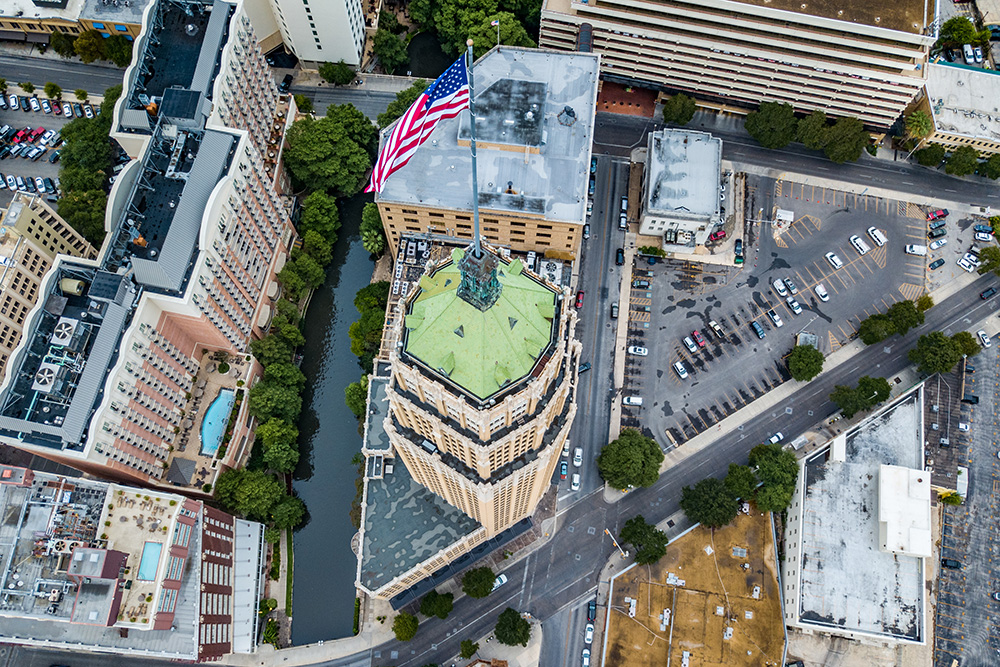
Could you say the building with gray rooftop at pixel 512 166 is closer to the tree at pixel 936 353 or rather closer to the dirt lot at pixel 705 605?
the dirt lot at pixel 705 605

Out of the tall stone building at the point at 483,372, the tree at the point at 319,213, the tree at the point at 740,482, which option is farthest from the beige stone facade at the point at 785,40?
the tall stone building at the point at 483,372

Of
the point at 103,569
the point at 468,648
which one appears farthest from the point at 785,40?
the point at 103,569

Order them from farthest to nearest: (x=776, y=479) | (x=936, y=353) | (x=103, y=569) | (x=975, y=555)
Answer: (x=936, y=353), (x=975, y=555), (x=776, y=479), (x=103, y=569)

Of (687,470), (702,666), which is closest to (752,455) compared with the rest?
(687,470)

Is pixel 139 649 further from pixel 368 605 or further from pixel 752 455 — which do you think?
pixel 752 455

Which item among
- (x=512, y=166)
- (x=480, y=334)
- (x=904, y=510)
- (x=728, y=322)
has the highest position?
(x=512, y=166)

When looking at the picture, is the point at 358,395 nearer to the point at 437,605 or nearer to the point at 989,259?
the point at 437,605

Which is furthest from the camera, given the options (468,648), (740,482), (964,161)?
(964,161)

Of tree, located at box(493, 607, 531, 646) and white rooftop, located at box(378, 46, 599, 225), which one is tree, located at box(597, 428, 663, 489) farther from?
white rooftop, located at box(378, 46, 599, 225)
